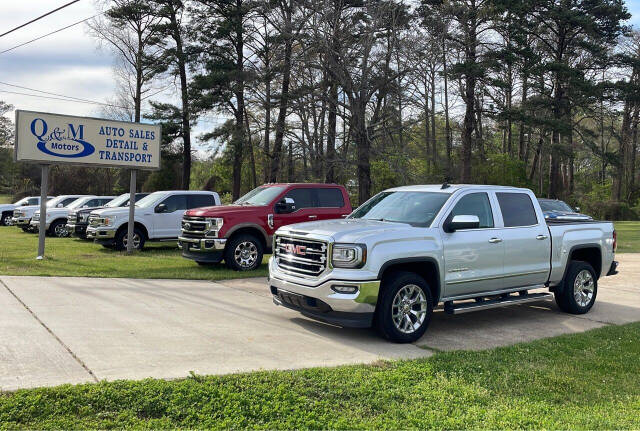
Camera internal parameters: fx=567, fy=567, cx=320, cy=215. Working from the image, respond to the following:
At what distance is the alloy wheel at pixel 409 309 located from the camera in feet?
22.8

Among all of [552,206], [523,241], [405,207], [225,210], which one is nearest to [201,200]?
[225,210]

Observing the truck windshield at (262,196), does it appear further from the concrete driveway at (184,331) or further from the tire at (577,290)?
the tire at (577,290)

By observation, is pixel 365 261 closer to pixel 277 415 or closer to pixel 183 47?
pixel 277 415

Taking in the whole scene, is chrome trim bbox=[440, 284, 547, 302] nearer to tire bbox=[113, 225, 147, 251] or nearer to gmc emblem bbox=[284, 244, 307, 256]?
gmc emblem bbox=[284, 244, 307, 256]

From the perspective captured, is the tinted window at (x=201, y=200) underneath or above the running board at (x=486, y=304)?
above

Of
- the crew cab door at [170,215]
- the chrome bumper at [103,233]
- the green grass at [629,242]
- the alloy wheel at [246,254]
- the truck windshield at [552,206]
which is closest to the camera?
the alloy wheel at [246,254]

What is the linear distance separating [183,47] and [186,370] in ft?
106

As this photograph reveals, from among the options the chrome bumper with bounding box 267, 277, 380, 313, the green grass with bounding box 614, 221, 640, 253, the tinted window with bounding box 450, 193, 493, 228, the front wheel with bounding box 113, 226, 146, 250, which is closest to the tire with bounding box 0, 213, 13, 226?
the front wheel with bounding box 113, 226, 146, 250

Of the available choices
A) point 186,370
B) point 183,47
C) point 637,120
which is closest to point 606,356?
point 186,370

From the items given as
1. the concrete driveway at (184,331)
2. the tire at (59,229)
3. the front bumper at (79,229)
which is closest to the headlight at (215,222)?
the concrete driveway at (184,331)

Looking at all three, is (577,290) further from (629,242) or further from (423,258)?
(629,242)

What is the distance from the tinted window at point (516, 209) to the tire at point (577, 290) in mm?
1281

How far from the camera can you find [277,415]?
14.7 ft

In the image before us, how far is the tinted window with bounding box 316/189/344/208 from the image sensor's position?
13.9 m
